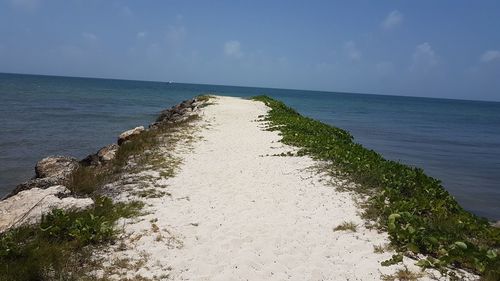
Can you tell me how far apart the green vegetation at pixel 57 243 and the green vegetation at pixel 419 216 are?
5.11 m

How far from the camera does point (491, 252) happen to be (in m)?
6.48

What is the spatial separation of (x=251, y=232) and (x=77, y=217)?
3234 mm

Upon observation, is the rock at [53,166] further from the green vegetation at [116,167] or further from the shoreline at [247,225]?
the shoreline at [247,225]

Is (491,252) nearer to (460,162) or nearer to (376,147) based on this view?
(460,162)

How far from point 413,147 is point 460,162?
5.68m

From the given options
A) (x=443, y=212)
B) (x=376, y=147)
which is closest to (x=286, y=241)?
(x=443, y=212)

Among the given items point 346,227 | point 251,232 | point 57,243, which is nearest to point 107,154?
point 57,243

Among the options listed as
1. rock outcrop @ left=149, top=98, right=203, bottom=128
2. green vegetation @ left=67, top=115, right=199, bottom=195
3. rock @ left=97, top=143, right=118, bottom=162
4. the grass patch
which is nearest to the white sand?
the grass patch

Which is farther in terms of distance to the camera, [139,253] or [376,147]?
[376,147]

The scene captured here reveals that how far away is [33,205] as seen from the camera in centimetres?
825

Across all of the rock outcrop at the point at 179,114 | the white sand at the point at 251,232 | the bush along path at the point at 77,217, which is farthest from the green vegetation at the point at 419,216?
the rock outcrop at the point at 179,114

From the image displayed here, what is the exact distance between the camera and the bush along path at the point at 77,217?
5906mm

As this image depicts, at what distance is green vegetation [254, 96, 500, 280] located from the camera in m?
6.48

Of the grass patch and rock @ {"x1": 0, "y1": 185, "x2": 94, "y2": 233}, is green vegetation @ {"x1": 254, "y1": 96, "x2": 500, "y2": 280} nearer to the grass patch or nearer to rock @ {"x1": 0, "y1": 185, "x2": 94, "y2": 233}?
the grass patch
